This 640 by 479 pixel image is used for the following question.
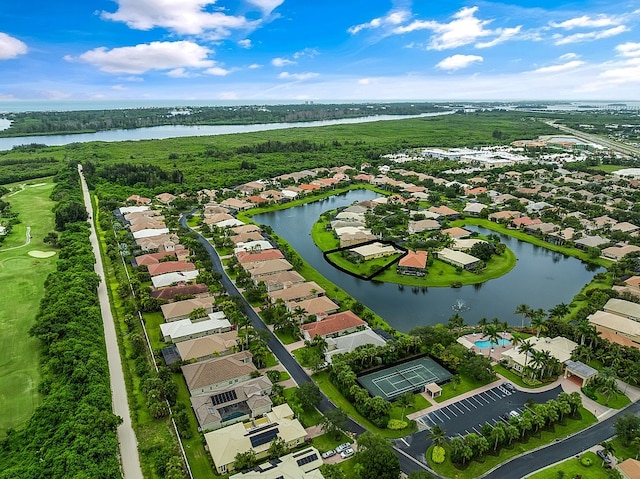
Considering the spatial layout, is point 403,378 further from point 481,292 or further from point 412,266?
point 412,266

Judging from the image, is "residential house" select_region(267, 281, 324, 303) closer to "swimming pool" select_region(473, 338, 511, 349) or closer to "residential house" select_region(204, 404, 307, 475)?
"swimming pool" select_region(473, 338, 511, 349)

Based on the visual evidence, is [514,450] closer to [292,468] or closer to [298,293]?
[292,468]

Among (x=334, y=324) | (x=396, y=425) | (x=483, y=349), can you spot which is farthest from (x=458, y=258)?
(x=396, y=425)

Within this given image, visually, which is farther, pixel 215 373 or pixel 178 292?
pixel 178 292

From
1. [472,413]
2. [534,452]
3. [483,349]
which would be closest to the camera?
[534,452]

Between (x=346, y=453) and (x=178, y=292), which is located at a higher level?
(x=178, y=292)

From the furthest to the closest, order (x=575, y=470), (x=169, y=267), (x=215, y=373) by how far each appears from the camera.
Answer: (x=169, y=267)
(x=215, y=373)
(x=575, y=470)

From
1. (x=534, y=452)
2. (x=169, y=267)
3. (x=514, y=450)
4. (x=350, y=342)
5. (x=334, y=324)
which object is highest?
(x=169, y=267)

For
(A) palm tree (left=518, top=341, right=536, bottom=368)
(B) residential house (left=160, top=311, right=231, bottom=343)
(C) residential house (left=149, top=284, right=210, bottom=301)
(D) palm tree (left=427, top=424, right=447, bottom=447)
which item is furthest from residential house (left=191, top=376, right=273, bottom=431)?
(A) palm tree (left=518, top=341, right=536, bottom=368)
